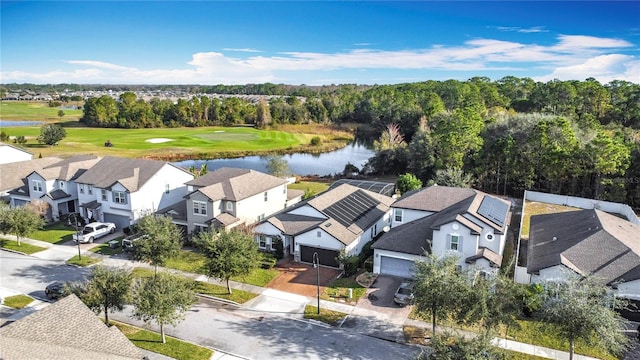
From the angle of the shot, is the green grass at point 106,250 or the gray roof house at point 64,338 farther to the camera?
the green grass at point 106,250

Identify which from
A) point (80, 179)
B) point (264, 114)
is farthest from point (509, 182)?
point (264, 114)

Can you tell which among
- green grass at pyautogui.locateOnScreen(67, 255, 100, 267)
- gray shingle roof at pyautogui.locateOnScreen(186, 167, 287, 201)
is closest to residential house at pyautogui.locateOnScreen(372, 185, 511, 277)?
gray shingle roof at pyautogui.locateOnScreen(186, 167, 287, 201)

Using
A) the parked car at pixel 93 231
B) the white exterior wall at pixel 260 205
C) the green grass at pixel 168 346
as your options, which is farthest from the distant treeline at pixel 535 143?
the green grass at pixel 168 346

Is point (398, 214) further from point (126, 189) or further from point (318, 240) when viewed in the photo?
point (126, 189)

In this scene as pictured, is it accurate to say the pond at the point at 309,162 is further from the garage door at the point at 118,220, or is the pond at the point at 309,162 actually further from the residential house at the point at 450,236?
the residential house at the point at 450,236

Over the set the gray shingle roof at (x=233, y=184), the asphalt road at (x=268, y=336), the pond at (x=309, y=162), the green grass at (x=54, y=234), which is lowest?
the asphalt road at (x=268, y=336)

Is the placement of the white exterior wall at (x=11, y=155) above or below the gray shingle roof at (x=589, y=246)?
above

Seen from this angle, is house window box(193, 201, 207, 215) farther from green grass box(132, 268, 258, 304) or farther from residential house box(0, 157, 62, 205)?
residential house box(0, 157, 62, 205)
